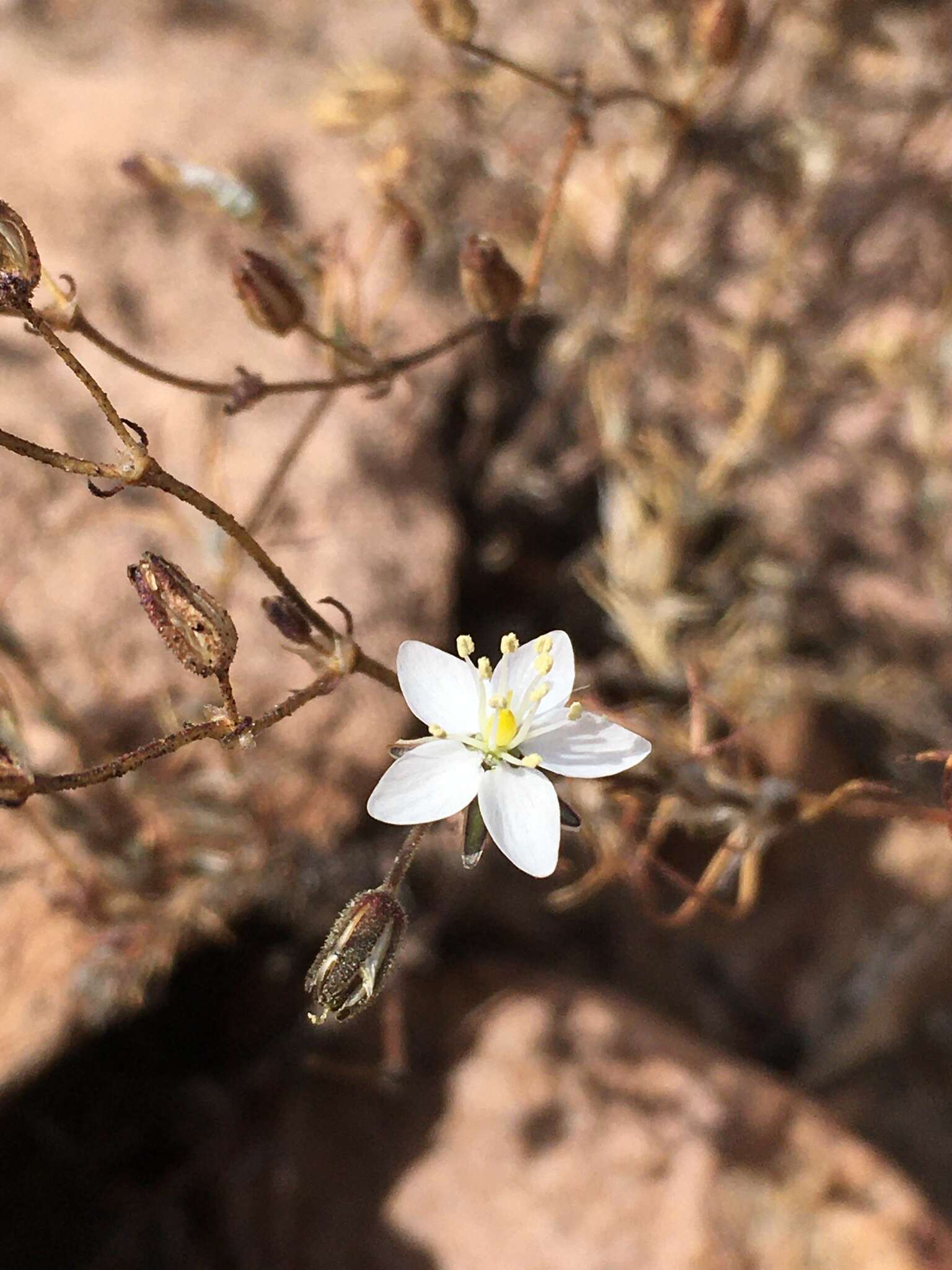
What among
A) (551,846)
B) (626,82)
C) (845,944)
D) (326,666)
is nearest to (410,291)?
(626,82)

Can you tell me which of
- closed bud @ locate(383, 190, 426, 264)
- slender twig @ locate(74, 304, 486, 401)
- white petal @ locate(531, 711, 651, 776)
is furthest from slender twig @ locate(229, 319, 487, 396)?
white petal @ locate(531, 711, 651, 776)

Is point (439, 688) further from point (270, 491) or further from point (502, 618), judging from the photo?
point (502, 618)

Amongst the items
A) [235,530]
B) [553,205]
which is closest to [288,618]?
[235,530]

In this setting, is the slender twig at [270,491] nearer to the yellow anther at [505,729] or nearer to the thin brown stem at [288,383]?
the thin brown stem at [288,383]

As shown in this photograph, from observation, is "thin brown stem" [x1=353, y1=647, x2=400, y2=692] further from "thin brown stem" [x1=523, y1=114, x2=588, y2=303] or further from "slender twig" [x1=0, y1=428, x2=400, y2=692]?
"thin brown stem" [x1=523, y1=114, x2=588, y2=303]

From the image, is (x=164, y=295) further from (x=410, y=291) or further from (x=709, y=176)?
(x=709, y=176)
